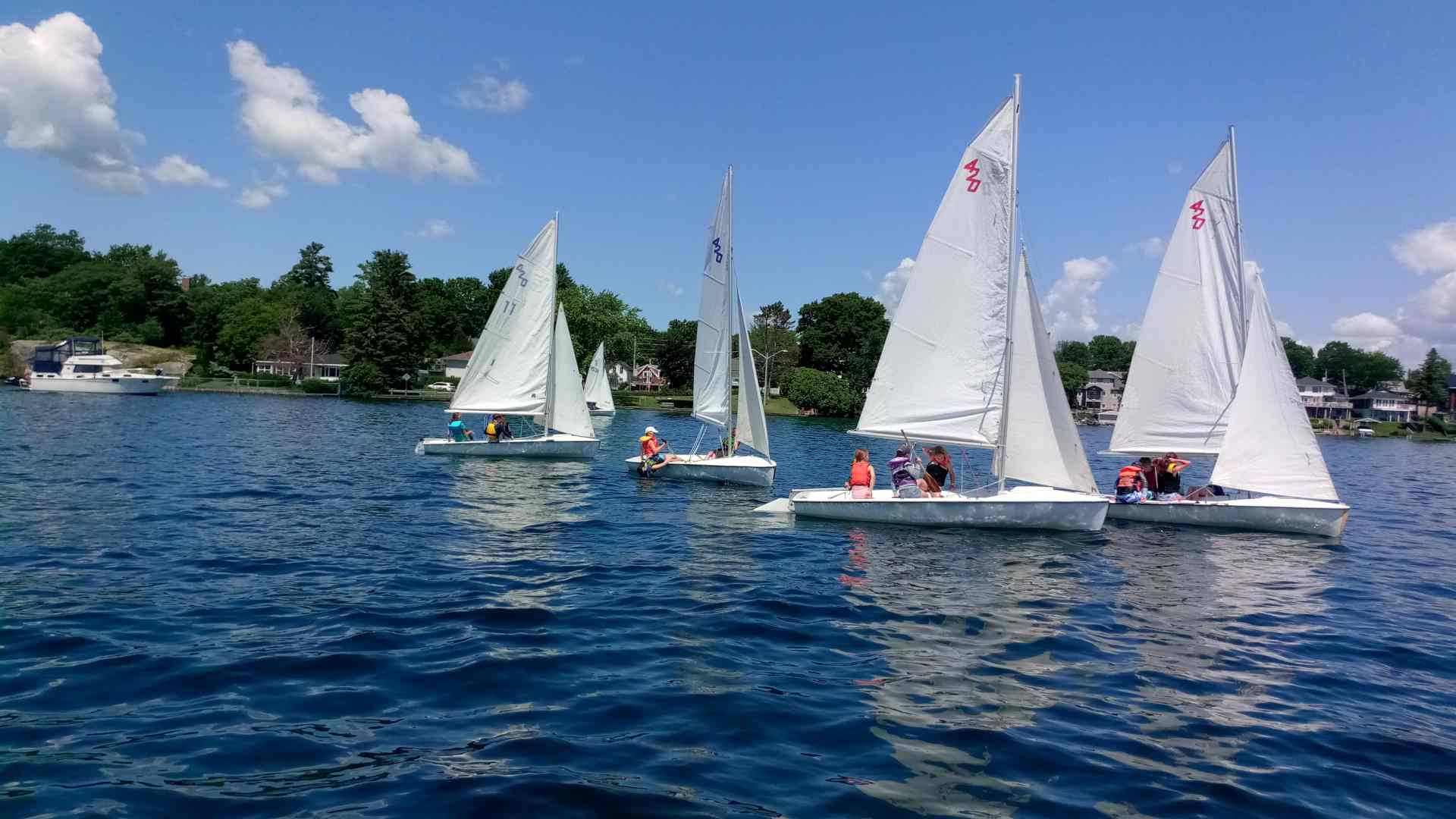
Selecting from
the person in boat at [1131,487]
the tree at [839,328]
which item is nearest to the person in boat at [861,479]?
the person in boat at [1131,487]

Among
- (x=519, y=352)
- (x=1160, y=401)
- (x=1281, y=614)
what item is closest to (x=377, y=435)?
(x=519, y=352)

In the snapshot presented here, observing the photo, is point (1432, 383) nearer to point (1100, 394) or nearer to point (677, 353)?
point (1100, 394)

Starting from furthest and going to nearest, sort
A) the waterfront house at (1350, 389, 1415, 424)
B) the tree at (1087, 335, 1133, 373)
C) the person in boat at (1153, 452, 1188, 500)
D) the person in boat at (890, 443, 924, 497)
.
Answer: the tree at (1087, 335, 1133, 373), the waterfront house at (1350, 389, 1415, 424), the person in boat at (1153, 452, 1188, 500), the person in boat at (890, 443, 924, 497)

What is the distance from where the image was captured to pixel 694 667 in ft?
30.6

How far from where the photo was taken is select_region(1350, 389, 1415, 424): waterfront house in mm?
138625

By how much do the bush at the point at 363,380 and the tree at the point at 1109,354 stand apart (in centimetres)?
14770

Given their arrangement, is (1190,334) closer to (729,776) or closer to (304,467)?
(729,776)

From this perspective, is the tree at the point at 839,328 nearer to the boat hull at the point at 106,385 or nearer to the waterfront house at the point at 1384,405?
the boat hull at the point at 106,385

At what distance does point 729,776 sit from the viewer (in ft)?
21.9

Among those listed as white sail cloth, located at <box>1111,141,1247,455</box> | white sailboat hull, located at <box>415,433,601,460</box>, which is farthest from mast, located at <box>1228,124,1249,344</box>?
white sailboat hull, located at <box>415,433,601,460</box>

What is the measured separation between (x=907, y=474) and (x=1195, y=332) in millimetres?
9010

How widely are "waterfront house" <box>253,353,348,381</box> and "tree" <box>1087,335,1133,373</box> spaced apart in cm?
14761

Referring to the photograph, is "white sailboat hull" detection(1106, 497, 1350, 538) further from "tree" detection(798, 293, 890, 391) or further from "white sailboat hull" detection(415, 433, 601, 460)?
"tree" detection(798, 293, 890, 391)

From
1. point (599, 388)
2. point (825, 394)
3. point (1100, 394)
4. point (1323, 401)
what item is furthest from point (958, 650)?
point (1323, 401)
